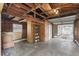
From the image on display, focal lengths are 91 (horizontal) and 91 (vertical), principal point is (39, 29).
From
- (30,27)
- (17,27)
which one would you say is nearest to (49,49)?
(30,27)

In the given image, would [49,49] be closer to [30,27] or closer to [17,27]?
[30,27]

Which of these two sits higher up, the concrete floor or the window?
the window

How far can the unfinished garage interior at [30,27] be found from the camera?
6.04ft

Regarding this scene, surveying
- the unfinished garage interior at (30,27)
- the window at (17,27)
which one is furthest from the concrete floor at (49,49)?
the window at (17,27)

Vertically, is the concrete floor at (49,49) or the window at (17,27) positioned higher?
the window at (17,27)

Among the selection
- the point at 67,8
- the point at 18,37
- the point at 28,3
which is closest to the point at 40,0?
the point at 28,3

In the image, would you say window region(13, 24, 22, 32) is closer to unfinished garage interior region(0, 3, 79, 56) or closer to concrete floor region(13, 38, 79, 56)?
unfinished garage interior region(0, 3, 79, 56)

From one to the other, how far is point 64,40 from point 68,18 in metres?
0.51

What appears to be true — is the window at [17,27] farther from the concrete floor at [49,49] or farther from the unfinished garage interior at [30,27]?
the concrete floor at [49,49]

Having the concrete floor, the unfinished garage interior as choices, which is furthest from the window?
the concrete floor

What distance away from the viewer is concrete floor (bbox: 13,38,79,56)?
1.91m

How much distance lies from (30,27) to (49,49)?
26.7 inches

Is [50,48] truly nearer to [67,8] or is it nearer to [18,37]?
[18,37]

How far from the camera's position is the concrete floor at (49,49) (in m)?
1.91
